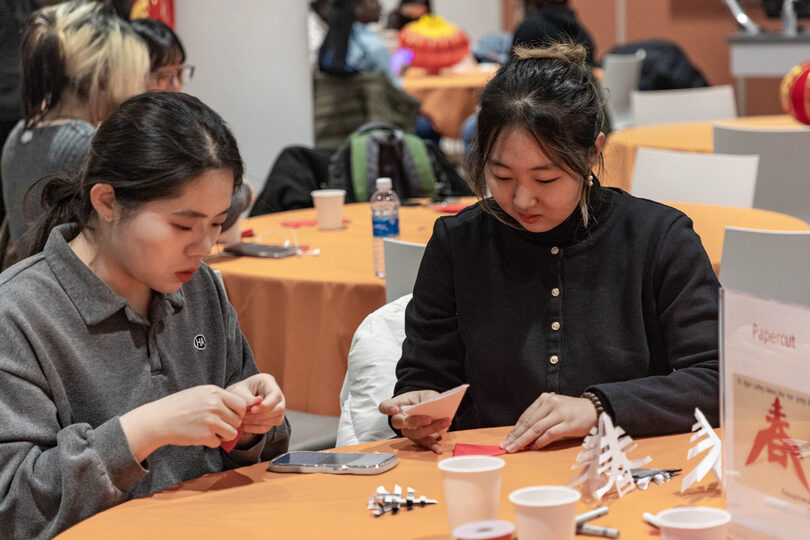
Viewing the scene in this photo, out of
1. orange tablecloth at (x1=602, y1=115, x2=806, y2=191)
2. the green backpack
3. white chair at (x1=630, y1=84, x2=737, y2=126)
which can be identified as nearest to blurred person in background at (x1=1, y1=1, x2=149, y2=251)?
the green backpack

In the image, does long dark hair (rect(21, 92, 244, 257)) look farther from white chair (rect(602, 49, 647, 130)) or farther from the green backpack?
white chair (rect(602, 49, 647, 130))

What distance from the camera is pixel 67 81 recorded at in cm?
331

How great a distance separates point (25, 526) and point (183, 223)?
1.58 ft

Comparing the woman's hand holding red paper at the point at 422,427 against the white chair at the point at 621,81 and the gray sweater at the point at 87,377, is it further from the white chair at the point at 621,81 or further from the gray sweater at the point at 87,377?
the white chair at the point at 621,81

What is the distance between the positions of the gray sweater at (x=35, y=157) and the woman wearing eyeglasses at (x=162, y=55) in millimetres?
389

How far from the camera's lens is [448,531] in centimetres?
134

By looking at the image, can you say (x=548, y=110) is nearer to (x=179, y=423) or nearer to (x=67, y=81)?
(x=179, y=423)

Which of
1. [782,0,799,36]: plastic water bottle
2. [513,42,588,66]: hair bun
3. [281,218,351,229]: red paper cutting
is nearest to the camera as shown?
[513,42,588,66]: hair bun

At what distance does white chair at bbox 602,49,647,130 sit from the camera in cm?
819

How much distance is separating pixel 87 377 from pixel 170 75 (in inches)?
83.9

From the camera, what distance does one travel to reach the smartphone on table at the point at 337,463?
1.59m

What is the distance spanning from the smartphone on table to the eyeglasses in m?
2.20

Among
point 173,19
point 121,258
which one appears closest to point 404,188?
point 173,19

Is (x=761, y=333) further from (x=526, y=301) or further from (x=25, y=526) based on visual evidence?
(x=25, y=526)
